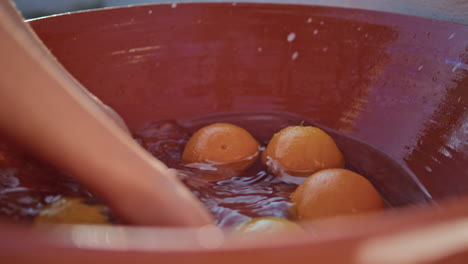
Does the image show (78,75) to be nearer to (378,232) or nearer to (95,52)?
(95,52)

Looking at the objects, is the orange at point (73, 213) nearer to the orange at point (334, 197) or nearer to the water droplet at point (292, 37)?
the orange at point (334, 197)

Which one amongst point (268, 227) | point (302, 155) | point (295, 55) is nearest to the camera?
point (268, 227)

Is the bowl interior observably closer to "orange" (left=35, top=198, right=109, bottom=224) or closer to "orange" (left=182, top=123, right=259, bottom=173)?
"orange" (left=182, top=123, right=259, bottom=173)

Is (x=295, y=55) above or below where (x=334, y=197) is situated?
above

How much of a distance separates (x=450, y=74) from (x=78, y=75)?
522mm

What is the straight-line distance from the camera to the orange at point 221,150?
0.59 m

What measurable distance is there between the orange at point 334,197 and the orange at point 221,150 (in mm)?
126

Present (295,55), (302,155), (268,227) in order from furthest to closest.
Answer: (295,55) < (302,155) < (268,227)

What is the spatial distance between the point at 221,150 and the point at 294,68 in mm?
200

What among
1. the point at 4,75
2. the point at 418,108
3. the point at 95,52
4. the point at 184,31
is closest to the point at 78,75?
the point at 95,52

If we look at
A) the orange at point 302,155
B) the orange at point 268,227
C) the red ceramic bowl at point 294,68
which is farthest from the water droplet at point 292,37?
the orange at point 268,227

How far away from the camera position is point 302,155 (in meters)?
0.57

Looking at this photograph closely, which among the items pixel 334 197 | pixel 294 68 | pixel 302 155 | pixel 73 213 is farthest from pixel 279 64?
pixel 73 213

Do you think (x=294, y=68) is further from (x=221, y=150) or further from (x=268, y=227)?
(x=268, y=227)
